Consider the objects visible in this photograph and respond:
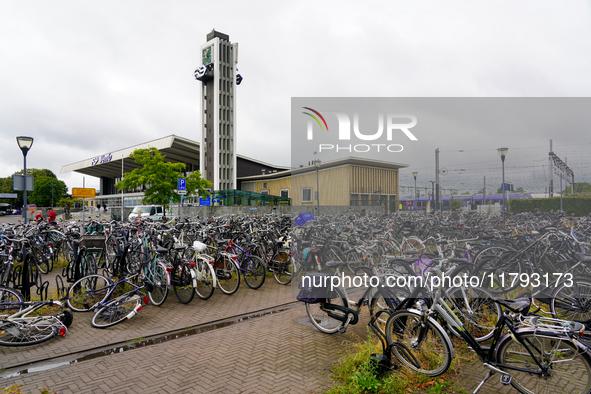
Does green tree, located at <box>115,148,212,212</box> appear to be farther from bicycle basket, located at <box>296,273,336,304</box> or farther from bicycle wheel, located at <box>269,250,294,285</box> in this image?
bicycle basket, located at <box>296,273,336,304</box>

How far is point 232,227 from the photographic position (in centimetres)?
1019

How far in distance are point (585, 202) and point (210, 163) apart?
51.4 meters

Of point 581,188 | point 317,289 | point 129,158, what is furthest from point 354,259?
point 129,158

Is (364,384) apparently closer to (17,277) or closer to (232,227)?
(17,277)

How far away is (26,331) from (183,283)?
2216 millimetres

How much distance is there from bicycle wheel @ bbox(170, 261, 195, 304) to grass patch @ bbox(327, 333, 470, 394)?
10.7 feet

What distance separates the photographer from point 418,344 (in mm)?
3354

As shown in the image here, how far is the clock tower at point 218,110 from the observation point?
2179 inches

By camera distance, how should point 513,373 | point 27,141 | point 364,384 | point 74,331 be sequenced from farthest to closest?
point 27,141
point 74,331
point 364,384
point 513,373

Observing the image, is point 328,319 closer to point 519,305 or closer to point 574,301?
point 519,305

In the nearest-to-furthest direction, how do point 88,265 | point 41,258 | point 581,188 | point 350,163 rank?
point 350,163
point 88,265
point 581,188
point 41,258

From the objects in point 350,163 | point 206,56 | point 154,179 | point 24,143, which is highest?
point 206,56

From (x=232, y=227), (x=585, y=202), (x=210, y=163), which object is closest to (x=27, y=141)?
(x=232, y=227)

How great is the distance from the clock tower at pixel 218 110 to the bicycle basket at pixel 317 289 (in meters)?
51.3
